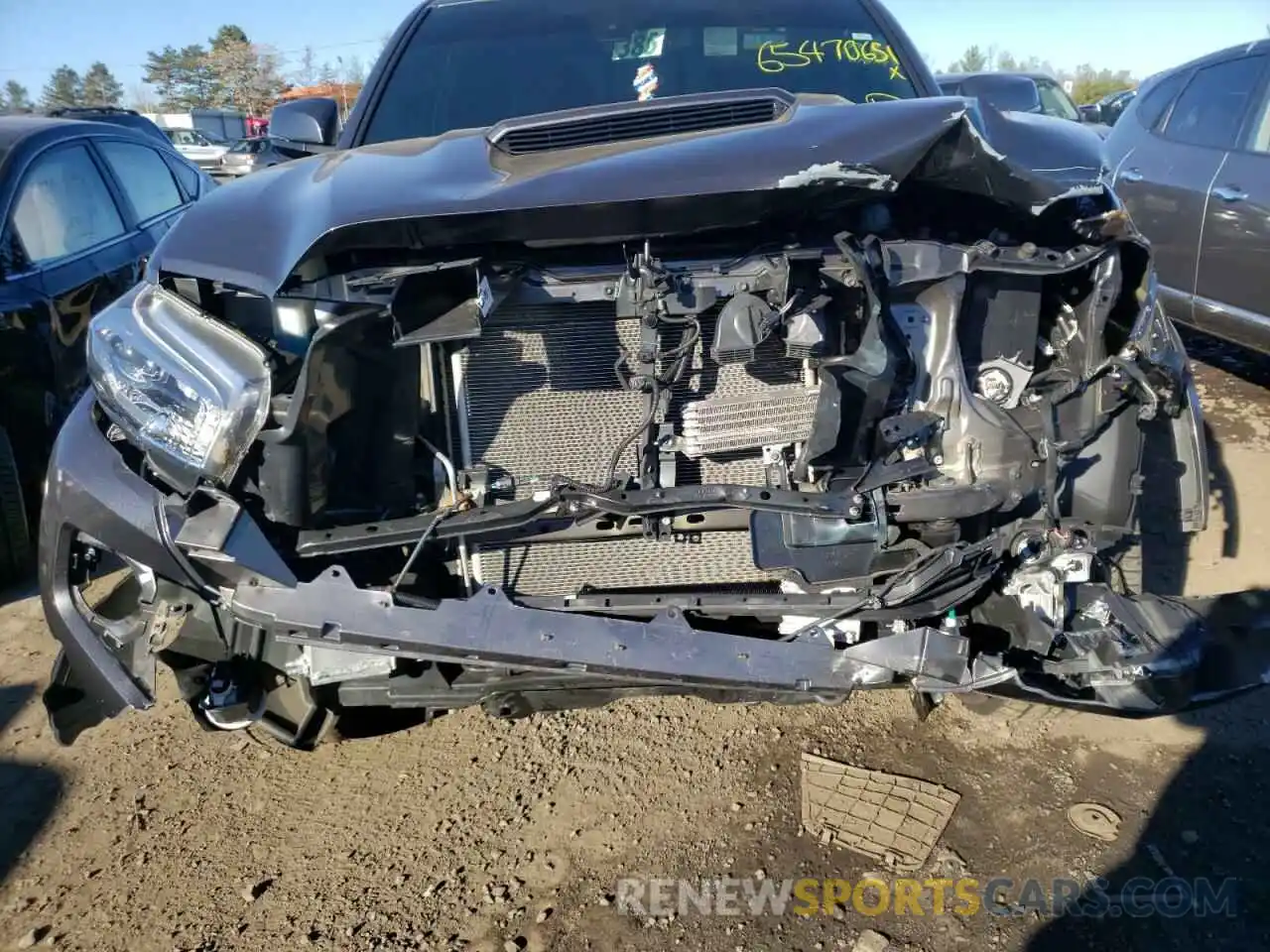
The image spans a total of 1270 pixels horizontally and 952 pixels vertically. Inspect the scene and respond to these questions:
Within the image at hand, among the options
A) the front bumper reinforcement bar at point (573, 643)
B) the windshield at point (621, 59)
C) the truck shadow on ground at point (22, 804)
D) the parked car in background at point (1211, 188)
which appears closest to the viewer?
the front bumper reinforcement bar at point (573, 643)

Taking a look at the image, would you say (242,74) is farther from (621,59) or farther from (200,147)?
(621,59)

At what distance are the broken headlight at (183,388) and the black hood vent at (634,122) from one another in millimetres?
869

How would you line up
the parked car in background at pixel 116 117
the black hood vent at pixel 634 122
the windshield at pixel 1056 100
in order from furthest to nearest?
the windshield at pixel 1056 100
the parked car in background at pixel 116 117
the black hood vent at pixel 634 122

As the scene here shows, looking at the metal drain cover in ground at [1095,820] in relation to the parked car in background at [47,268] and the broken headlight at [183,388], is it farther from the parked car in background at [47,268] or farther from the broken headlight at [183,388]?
the parked car in background at [47,268]

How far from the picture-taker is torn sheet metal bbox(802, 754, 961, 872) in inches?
94.3

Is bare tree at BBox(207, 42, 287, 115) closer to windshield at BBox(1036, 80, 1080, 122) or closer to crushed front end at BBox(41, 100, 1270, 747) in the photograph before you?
windshield at BBox(1036, 80, 1080, 122)

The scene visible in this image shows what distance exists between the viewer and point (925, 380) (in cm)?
232

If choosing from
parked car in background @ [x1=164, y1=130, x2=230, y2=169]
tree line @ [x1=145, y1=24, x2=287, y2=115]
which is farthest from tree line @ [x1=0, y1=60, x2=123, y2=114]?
parked car in background @ [x1=164, y1=130, x2=230, y2=169]

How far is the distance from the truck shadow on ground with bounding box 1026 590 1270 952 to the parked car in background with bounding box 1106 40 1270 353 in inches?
129

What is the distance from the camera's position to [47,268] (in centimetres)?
402

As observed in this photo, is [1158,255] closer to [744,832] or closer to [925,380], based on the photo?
[925,380]

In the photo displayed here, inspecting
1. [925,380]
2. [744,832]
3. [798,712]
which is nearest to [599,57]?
[925,380]

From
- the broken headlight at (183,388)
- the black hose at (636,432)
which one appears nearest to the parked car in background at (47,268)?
the broken headlight at (183,388)

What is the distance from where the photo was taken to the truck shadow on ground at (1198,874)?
6.91 feet
